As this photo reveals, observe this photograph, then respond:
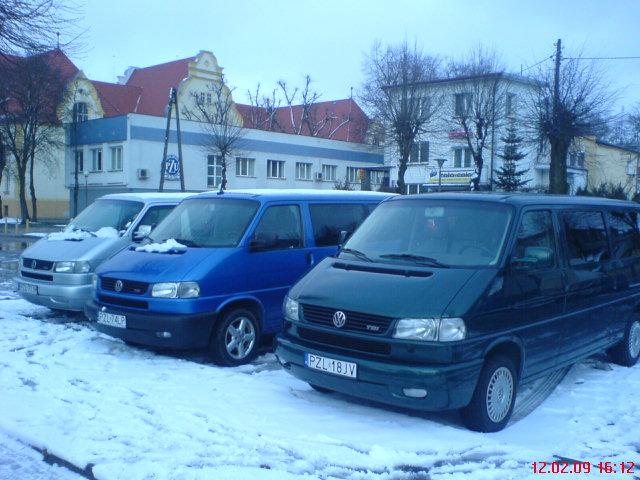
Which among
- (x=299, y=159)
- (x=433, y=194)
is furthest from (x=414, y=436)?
(x=299, y=159)

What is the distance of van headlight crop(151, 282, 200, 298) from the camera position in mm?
7336

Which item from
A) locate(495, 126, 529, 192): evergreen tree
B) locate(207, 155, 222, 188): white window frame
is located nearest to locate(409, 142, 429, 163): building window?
locate(495, 126, 529, 192): evergreen tree

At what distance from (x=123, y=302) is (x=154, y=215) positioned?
3041 millimetres

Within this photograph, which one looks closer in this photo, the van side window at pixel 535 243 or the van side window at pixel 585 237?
the van side window at pixel 535 243

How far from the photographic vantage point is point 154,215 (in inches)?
416

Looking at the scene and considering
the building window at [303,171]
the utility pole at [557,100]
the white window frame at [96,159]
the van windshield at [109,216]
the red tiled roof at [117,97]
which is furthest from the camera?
the red tiled roof at [117,97]

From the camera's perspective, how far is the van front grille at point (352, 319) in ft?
17.6

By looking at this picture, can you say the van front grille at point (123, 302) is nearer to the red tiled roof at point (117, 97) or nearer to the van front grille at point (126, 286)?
the van front grille at point (126, 286)

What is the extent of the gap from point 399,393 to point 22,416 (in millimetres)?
3064

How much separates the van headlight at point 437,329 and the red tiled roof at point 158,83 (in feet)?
170

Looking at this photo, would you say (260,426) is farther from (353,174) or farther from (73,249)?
(353,174)

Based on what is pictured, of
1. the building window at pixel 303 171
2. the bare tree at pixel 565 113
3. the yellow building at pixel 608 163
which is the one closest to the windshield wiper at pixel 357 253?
the bare tree at pixel 565 113

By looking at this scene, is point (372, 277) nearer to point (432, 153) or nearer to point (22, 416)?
point (22, 416)

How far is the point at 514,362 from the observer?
5766mm
